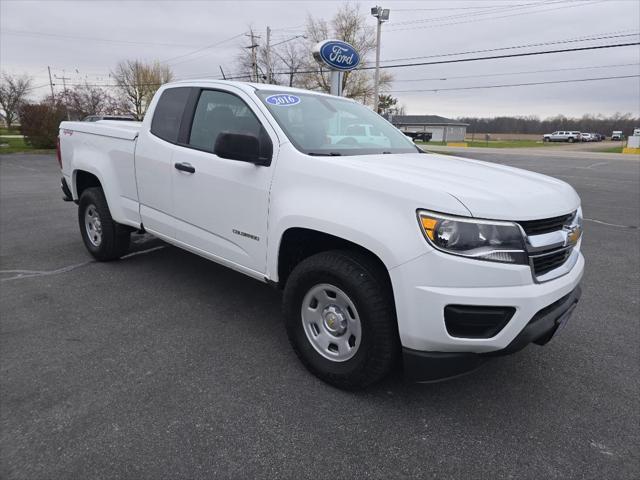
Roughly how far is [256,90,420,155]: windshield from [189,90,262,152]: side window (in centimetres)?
19

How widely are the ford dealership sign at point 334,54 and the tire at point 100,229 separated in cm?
823

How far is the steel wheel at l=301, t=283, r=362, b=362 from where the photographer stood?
2637 millimetres

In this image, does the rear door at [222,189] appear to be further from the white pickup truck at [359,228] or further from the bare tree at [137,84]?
the bare tree at [137,84]

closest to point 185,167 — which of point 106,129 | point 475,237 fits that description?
point 106,129

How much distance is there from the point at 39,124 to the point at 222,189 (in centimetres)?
2988

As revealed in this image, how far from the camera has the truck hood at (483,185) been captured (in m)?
2.24

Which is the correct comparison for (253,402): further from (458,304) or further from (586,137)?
(586,137)

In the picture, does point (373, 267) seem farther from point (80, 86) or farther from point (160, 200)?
point (80, 86)

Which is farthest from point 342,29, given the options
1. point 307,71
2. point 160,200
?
point 160,200

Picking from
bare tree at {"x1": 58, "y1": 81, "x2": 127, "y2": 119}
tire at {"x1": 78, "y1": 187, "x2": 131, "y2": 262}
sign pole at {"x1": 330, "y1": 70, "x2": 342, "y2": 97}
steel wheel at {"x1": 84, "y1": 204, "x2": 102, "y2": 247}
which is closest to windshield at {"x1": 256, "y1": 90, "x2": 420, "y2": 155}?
tire at {"x1": 78, "y1": 187, "x2": 131, "y2": 262}

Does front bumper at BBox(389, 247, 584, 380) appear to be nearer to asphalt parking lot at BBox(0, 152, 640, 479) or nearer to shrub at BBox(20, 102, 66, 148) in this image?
asphalt parking lot at BBox(0, 152, 640, 479)

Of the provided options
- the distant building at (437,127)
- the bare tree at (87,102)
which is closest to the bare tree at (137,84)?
the bare tree at (87,102)

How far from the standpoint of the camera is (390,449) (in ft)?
7.54

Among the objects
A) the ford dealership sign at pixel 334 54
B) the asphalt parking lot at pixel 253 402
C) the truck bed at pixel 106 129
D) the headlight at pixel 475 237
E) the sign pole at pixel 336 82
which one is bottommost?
the asphalt parking lot at pixel 253 402
